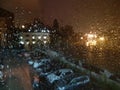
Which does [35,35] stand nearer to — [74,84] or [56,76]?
[56,76]

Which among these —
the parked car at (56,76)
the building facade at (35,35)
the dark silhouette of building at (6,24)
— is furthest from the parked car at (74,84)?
the building facade at (35,35)

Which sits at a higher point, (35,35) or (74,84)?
(35,35)

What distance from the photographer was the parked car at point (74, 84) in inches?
517

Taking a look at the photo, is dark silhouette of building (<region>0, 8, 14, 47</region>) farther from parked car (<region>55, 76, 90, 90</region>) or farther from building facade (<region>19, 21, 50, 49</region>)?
parked car (<region>55, 76, 90, 90</region>)

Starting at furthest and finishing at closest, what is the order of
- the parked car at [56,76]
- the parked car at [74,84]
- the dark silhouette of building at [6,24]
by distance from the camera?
the dark silhouette of building at [6,24] < the parked car at [56,76] < the parked car at [74,84]

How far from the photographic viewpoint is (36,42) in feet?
175

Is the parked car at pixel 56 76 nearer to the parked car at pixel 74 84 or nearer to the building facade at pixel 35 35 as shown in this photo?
the parked car at pixel 74 84

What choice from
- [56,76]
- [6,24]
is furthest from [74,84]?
[6,24]

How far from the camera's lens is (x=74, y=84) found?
1323 cm

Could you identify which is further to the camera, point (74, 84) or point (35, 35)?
point (35, 35)

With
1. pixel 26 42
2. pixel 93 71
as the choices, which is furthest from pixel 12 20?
pixel 93 71

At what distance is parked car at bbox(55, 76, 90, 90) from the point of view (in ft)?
43.1

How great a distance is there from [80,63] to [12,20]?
34862 millimetres

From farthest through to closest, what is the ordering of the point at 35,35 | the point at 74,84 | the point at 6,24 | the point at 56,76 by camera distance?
the point at 35,35
the point at 6,24
the point at 56,76
the point at 74,84
